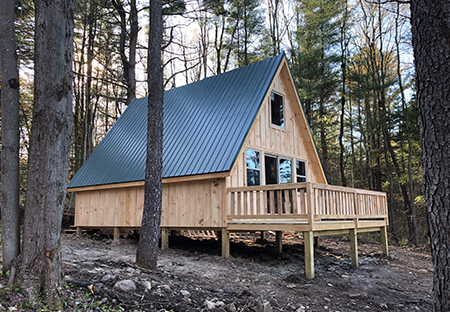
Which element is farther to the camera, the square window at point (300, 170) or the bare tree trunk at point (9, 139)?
the square window at point (300, 170)

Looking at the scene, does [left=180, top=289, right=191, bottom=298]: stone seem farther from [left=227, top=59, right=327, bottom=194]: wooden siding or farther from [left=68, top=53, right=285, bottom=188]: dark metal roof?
[left=227, top=59, right=327, bottom=194]: wooden siding

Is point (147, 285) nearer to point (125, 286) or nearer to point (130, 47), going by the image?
point (125, 286)

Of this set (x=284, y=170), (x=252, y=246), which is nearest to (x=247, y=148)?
(x=284, y=170)

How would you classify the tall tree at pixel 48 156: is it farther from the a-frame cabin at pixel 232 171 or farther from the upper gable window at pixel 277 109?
the upper gable window at pixel 277 109

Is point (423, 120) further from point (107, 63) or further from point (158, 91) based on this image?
point (107, 63)

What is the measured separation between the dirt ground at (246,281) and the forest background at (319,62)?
25.4 feet

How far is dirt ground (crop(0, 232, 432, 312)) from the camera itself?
4.78 meters

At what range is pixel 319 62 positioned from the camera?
65.4 ft

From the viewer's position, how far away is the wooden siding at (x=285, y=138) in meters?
10.4

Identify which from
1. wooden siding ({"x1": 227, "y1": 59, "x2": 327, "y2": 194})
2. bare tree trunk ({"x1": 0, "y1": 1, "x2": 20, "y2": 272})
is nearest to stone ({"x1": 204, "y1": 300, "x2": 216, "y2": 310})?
bare tree trunk ({"x1": 0, "y1": 1, "x2": 20, "y2": 272})

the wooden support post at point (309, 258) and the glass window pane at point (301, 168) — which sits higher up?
the glass window pane at point (301, 168)

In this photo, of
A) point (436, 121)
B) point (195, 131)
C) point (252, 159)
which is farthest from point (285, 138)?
point (436, 121)

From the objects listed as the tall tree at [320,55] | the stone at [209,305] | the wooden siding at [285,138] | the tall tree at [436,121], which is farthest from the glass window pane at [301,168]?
the tall tree at [436,121]

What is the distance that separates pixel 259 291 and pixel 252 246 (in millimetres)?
4899
